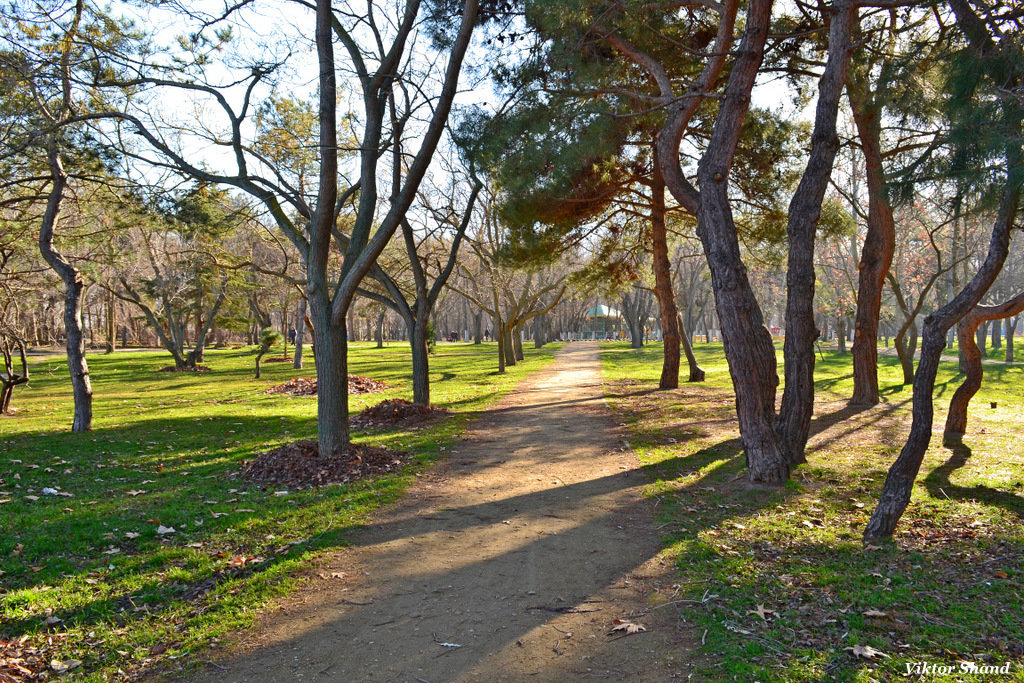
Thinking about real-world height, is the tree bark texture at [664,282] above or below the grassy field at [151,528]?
above

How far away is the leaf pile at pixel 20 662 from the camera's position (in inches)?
132

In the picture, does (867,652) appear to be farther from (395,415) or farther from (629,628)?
(395,415)

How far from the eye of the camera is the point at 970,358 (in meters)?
8.96

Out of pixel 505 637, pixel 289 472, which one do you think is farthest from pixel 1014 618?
pixel 289 472

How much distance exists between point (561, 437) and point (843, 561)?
19.4 feet

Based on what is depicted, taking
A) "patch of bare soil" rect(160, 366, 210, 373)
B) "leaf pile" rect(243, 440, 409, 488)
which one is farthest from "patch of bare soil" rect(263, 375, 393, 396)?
"leaf pile" rect(243, 440, 409, 488)

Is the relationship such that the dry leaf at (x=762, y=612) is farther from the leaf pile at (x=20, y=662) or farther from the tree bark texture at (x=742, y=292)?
the leaf pile at (x=20, y=662)

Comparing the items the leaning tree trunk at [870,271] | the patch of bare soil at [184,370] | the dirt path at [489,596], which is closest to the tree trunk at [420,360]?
the dirt path at [489,596]

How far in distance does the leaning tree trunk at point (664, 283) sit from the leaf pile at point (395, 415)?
22.3 feet

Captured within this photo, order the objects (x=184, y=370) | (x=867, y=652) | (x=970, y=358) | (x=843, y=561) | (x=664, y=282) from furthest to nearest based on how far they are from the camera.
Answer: (x=184, y=370), (x=664, y=282), (x=970, y=358), (x=843, y=561), (x=867, y=652)

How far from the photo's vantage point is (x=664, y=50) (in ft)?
33.1

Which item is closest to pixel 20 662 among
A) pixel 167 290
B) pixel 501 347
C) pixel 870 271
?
pixel 870 271

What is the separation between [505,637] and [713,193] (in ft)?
18.3

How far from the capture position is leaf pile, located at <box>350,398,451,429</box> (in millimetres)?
12156
